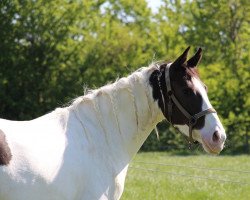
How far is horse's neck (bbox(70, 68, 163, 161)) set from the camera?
4.98 metres

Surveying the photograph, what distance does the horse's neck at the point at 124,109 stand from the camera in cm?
498

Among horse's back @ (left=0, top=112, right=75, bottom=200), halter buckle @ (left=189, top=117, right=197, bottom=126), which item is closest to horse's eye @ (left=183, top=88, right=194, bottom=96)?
halter buckle @ (left=189, top=117, right=197, bottom=126)

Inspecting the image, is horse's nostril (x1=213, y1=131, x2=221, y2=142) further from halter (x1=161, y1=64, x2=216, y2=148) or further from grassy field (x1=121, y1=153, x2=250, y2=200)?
grassy field (x1=121, y1=153, x2=250, y2=200)

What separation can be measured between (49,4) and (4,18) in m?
2.83

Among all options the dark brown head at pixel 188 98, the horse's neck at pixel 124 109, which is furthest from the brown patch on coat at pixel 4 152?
the dark brown head at pixel 188 98

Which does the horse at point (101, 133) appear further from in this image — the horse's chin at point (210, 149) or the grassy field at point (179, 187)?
the grassy field at point (179, 187)

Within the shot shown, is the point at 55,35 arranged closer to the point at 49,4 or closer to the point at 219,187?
the point at 49,4

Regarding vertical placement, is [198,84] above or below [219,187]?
above

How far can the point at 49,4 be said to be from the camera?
33312 millimetres

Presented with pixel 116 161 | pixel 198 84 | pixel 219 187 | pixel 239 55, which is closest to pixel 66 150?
pixel 116 161

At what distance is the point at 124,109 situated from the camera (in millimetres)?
5070

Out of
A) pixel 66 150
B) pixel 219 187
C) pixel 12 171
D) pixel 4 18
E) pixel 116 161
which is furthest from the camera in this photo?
pixel 4 18

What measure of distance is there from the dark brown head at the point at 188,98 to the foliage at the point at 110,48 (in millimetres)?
23886

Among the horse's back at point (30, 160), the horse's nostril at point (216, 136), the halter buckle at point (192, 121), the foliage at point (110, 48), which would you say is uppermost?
the horse's back at point (30, 160)
